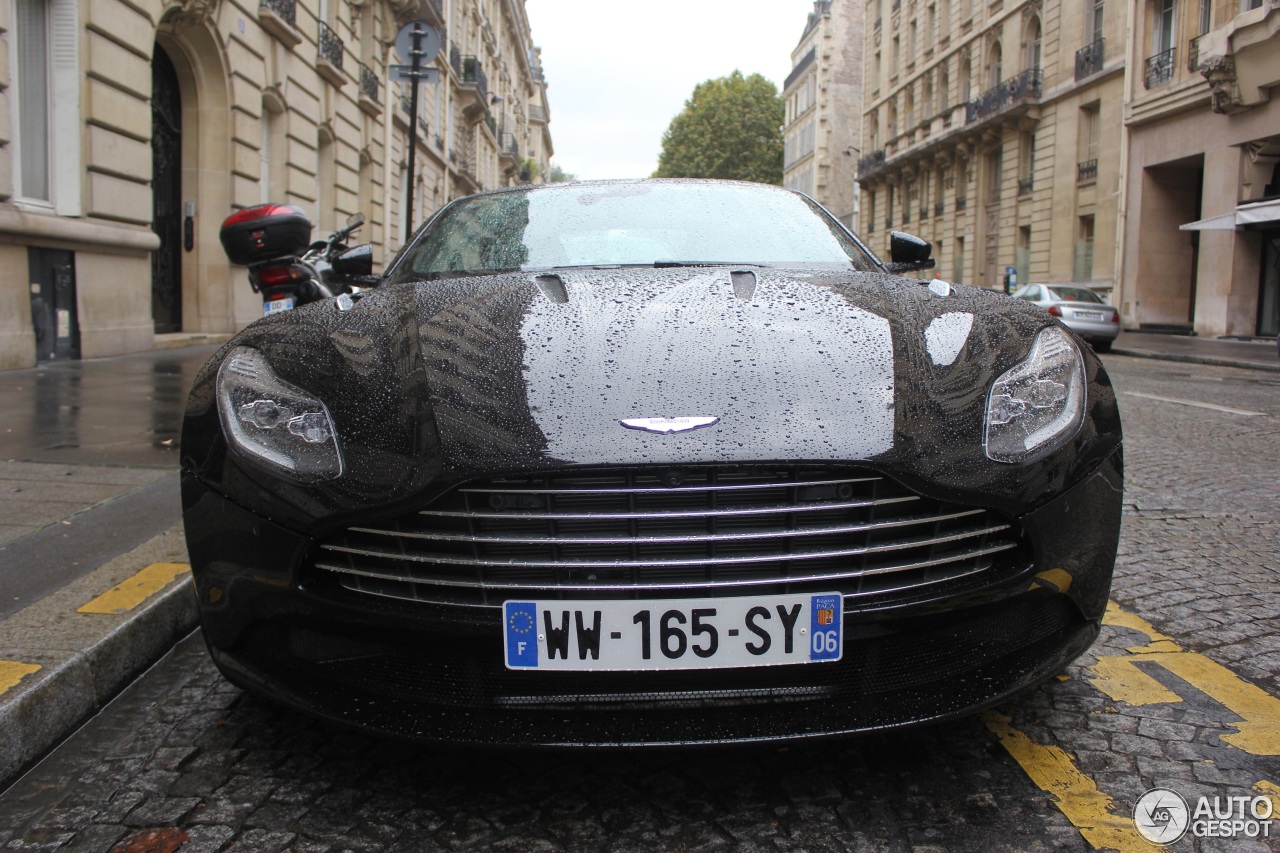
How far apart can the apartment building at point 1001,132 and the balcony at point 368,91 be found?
16993mm

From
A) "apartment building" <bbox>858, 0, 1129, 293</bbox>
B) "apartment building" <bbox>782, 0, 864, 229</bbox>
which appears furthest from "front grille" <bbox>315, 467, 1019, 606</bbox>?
"apartment building" <bbox>782, 0, 864, 229</bbox>

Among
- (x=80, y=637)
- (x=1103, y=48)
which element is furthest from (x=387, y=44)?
(x=80, y=637)

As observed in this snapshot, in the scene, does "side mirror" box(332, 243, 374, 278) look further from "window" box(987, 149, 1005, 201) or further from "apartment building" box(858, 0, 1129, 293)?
"window" box(987, 149, 1005, 201)

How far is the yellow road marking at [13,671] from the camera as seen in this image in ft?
7.13

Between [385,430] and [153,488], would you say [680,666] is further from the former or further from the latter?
[153,488]

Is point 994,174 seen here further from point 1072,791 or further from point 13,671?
point 13,671

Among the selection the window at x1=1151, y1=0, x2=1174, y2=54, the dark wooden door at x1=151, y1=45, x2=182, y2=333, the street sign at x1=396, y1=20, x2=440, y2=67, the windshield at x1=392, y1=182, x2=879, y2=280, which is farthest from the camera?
the window at x1=1151, y1=0, x2=1174, y2=54

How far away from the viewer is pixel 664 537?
5.79 ft

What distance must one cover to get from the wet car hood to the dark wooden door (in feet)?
38.1

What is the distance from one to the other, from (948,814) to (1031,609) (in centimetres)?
39

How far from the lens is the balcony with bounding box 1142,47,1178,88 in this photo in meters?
23.9

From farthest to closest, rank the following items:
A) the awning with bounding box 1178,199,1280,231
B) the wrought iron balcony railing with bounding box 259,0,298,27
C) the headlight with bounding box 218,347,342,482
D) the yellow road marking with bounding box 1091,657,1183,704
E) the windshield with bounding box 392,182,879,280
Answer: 1. the awning with bounding box 1178,199,1280,231
2. the wrought iron balcony railing with bounding box 259,0,298,27
3. the windshield with bounding box 392,182,879,280
4. the yellow road marking with bounding box 1091,657,1183,704
5. the headlight with bounding box 218,347,342,482

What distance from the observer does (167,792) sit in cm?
196
